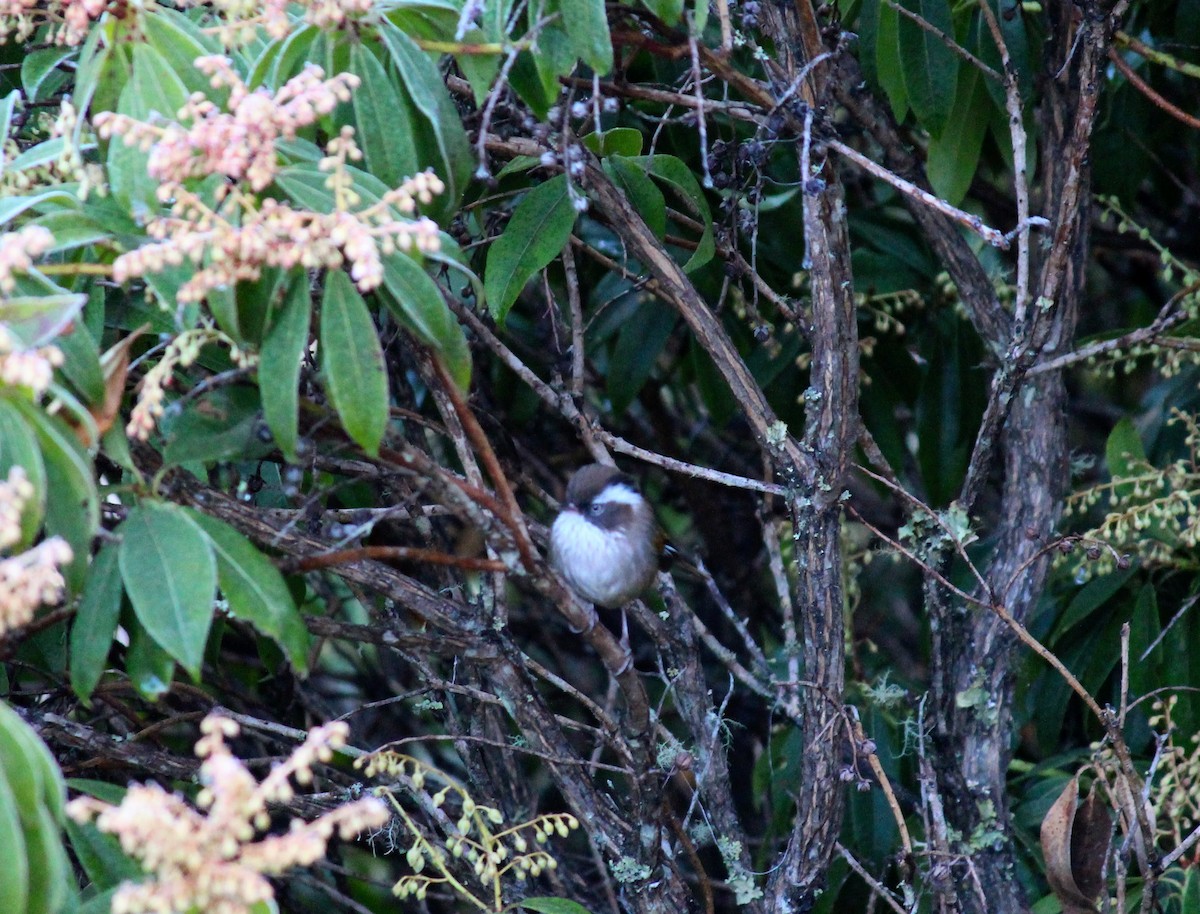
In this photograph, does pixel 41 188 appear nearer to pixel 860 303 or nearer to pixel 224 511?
pixel 224 511

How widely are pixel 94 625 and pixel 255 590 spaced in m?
0.24

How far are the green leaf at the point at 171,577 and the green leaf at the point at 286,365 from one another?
0.19m

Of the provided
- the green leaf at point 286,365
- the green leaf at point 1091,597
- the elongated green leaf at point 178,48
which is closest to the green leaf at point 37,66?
the elongated green leaf at point 178,48

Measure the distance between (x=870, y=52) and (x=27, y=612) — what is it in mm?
2554

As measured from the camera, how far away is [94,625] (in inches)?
70.9

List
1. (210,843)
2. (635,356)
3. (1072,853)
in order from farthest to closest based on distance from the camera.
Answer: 1. (635,356)
2. (1072,853)
3. (210,843)

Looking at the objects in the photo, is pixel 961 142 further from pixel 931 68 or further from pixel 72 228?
pixel 72 228

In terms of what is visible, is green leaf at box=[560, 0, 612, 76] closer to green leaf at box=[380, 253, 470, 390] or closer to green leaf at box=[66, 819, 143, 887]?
green leaf at box=[380, 253, 470, 390]

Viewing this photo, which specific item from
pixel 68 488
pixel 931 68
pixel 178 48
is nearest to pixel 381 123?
pixel 178 48

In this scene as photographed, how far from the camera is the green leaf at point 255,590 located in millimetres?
1785

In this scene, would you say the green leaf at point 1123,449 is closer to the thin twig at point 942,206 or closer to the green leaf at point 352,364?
the thin twig at point 942,206

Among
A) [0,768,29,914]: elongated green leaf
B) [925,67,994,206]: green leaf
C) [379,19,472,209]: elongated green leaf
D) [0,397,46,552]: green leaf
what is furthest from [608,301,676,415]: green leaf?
[0,768,29,914]: elongated green leaf

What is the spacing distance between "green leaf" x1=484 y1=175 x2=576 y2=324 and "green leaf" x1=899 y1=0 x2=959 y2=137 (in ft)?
3.17

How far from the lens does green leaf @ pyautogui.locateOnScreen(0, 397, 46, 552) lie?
62.1 inches
